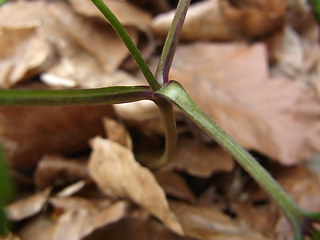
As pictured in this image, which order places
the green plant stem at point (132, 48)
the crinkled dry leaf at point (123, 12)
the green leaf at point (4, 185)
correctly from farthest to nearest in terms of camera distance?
the crinkled dry leaf at point (123, 12)
the green plant stem at point (132, 48)
the green leaf at point (4, 185)

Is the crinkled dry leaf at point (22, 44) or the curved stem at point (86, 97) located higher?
the curved stem at point (86, 97)

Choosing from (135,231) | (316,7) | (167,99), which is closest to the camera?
(167,99)

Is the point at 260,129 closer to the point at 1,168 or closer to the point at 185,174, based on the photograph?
the point at 185,174

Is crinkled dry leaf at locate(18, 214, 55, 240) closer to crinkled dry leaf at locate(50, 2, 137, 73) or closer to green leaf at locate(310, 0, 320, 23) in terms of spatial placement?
crinkled dry leaf at locate(50, 2, 137, 73)

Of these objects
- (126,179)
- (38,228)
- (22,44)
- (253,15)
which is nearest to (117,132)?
(126,179)

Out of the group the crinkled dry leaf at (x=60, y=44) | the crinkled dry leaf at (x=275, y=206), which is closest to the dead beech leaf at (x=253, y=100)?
the crinkled dry leaf at (x=275, y=206)

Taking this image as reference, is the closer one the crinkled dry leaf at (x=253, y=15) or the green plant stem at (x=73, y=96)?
the green plant stem at (x=73, y=96)

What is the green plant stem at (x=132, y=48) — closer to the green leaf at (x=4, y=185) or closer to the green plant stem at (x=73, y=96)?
the green plant stem at (x=73, y=96)

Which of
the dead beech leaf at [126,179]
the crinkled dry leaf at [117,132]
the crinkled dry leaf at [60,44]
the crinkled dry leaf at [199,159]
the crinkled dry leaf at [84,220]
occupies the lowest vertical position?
the crinkled dry leaf at [84,220]

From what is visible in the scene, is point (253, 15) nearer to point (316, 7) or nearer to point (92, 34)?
point (316, 7)
